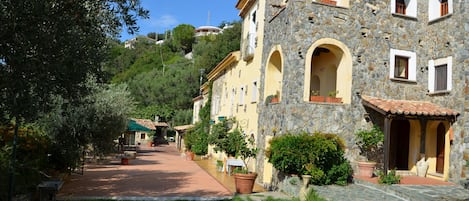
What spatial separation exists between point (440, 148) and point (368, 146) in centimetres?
295

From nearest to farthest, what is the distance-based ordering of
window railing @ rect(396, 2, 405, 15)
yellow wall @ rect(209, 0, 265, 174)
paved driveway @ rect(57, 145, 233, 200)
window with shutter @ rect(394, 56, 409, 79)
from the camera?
paved driveway @ rect(57, 145, 233, 200) → window with shutter @ rect(394, 56, 409, 79) → window railing @ rect(396, 2, 405, 15) → yellow wall @ rect(209, 0, 265, 174)

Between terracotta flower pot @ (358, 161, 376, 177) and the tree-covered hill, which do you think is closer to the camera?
terracotta flower pot @ (358, 161, 376, 177)

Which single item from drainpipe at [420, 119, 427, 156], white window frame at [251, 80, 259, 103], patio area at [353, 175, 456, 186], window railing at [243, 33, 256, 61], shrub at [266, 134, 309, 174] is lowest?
patio area at [353, 175, 456, 186]

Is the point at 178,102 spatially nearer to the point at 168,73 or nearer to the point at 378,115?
the point at 168,73

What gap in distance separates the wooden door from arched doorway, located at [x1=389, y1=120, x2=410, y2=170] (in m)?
1.07

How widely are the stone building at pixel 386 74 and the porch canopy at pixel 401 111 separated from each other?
0.11ft

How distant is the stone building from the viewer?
43.8 feet

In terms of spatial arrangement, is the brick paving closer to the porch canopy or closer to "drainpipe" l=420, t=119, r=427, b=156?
the porch canopy

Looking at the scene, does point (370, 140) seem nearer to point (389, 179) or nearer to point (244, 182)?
point (389, 179)

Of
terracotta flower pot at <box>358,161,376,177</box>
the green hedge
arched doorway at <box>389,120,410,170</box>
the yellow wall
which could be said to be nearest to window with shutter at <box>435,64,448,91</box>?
arched doorway at <box>389,120,410,170</box>

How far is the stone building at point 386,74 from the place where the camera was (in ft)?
43.8

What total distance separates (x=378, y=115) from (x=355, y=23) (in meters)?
3.50

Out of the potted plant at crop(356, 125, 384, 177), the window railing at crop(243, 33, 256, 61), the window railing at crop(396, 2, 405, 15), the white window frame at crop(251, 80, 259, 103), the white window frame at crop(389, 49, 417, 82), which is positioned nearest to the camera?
the potted plant at crop(356, 125, 384, 177)

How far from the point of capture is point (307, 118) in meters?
13.5
